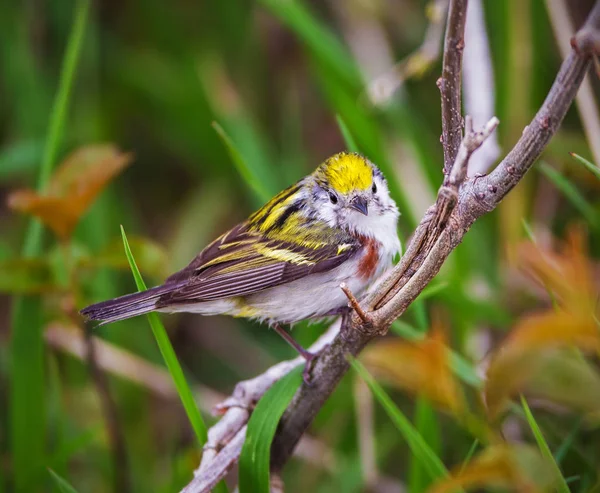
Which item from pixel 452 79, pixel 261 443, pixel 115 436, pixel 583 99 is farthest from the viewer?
pixel 583 99

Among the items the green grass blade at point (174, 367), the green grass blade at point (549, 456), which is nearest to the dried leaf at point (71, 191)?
the green grass blade at point (174, 367)

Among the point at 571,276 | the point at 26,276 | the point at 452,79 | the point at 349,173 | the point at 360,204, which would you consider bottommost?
the point at 571,276

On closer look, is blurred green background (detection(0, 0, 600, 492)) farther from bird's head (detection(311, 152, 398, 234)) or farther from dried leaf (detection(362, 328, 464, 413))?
dried leaf (detection(362, 328, 464, 413))

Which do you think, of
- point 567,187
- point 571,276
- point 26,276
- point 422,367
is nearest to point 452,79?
point 571,276

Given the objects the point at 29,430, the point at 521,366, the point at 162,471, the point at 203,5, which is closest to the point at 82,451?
the point at 162,471

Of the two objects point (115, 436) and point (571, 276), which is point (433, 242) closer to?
point (571, 276)

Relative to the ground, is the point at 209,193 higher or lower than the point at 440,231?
higher

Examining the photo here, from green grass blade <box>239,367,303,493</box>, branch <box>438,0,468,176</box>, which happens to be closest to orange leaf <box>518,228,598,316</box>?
branch <box>438,0,468,176</box>

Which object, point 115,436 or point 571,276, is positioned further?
point 115,436
